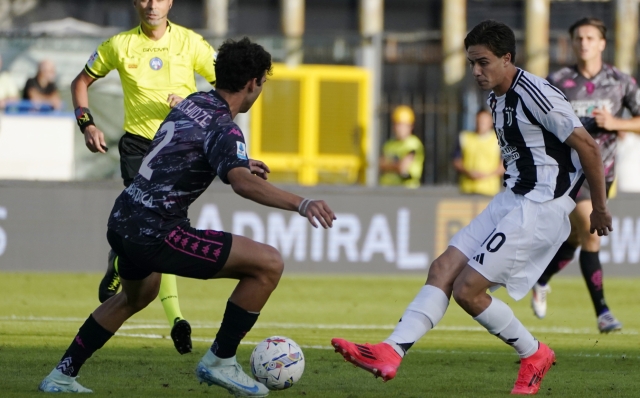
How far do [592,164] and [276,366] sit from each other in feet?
6.49

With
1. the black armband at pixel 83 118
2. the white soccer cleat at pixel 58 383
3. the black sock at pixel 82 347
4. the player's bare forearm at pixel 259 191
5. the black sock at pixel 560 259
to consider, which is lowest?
the black sock at pixel 560 259

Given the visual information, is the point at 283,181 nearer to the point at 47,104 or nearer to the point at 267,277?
the point at 47,104

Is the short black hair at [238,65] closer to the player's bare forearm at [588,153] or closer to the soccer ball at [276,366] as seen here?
the soccer ball at [276,366]

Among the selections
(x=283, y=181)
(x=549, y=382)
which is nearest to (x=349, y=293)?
(x=283, y=181)

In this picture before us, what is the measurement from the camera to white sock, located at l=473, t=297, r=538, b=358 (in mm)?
6590

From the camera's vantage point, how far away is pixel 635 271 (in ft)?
52.7

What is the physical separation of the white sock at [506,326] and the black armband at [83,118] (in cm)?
318

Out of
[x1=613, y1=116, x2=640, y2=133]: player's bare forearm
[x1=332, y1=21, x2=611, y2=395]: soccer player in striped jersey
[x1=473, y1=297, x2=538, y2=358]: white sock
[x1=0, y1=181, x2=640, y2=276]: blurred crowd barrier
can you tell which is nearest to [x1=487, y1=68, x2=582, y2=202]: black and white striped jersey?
[x1=332, y1=21, x2=611, y2=395]: soccer player in striped jersey

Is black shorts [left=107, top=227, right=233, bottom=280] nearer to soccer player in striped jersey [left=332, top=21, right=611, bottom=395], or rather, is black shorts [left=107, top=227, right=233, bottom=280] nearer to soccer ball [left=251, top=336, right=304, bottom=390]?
soccer ball [left=251, top=336, right=304, bottom=390]

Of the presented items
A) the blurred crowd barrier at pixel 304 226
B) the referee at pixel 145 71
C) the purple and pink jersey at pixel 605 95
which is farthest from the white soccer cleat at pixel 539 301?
the blurred crowd barrier at pixel 304 226

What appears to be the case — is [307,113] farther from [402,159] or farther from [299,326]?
[299,326]

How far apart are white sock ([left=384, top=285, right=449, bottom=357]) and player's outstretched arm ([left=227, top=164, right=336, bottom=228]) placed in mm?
1015

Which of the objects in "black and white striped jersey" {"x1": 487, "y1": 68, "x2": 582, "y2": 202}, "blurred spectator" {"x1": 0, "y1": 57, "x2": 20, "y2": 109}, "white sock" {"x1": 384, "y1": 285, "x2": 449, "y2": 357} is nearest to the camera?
"white sock" {"x1": 384, "y1": 285, "x2": 449, "y2": 357}

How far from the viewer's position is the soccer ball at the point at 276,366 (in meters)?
6.51
